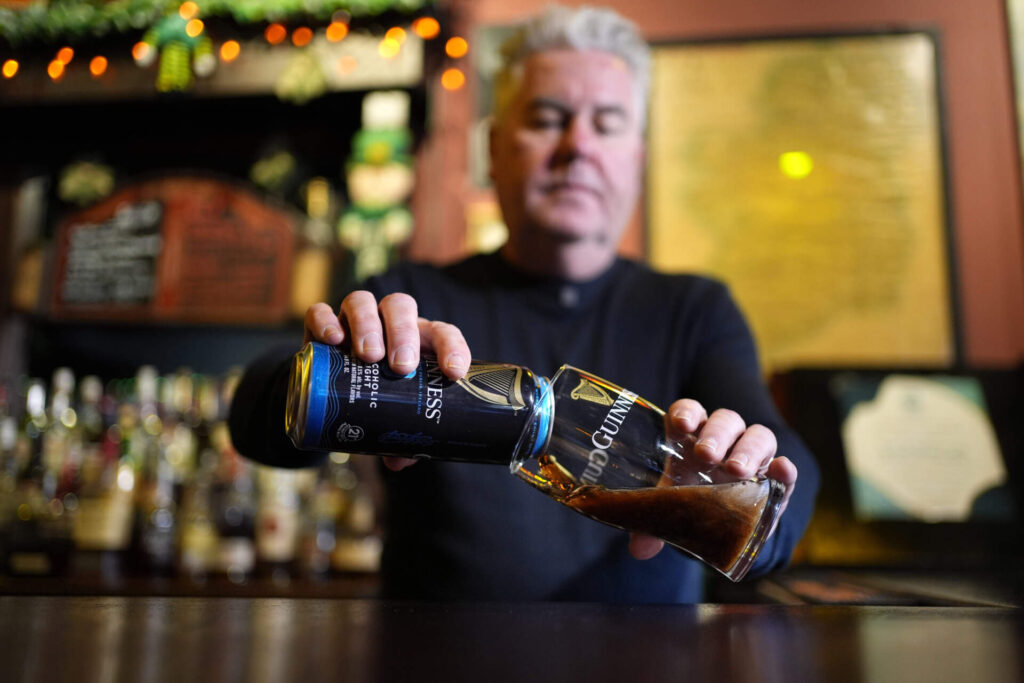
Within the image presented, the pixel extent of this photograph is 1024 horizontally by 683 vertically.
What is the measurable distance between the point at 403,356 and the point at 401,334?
2cm

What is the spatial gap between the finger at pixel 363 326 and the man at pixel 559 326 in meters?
0.24

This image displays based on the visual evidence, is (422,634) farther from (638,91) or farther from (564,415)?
(638,91)

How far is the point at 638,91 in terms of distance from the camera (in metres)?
1.12

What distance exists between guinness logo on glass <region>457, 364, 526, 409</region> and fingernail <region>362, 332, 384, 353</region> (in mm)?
59

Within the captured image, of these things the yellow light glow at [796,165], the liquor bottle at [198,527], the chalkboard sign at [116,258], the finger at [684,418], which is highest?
the yellow light glow at [796,165]

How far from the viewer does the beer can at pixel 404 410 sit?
482 mm

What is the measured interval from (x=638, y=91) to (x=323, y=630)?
3.05ft

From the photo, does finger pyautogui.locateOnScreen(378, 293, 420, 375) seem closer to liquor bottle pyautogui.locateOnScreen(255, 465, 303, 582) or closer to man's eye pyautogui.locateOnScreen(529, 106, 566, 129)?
man's eye pyautogui.locateOnScreen(529, 106, 566, 129)

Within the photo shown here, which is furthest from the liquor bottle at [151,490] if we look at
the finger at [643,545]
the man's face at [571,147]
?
the finger at [643,545]

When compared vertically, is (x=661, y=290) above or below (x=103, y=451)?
above

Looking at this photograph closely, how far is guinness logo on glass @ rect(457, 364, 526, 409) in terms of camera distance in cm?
51

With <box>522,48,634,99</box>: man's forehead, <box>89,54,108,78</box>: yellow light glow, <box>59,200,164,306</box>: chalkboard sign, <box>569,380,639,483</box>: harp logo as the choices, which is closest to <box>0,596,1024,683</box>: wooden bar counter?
<box>569,380,639,483</box>: harp logo

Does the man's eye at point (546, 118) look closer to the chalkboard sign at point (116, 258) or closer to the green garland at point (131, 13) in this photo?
the green garland at point (131, 13)

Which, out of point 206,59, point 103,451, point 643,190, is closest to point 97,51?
point 206,59
